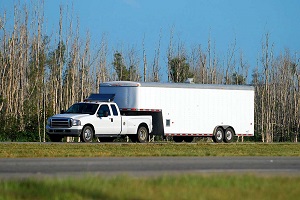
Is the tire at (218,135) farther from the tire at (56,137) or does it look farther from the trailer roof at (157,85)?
the tire at (56,137)

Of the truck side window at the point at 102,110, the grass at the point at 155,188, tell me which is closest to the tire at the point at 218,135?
the truck side window at the point at 102,110

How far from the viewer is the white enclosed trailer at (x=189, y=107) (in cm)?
4394

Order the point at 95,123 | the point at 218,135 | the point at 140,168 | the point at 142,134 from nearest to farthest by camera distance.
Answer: the point at 140,168, the point at 95,123, the point at 142,134, the point at 218,135

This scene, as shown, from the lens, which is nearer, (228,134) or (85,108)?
(85,108)

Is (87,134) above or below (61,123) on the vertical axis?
below

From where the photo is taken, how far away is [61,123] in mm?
41594

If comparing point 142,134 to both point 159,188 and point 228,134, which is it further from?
point 159,188

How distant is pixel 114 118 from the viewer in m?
42.5

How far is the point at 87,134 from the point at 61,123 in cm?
134

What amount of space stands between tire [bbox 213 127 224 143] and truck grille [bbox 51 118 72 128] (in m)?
9.75

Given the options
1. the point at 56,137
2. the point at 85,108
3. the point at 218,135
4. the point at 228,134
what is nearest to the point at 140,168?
the point at 85,108

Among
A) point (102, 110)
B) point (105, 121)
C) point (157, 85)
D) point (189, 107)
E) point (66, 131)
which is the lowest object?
point (66, 131)

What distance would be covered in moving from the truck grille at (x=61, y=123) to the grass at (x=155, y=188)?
84.1ft

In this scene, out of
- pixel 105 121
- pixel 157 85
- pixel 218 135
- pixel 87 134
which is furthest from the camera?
pixel 218 135
